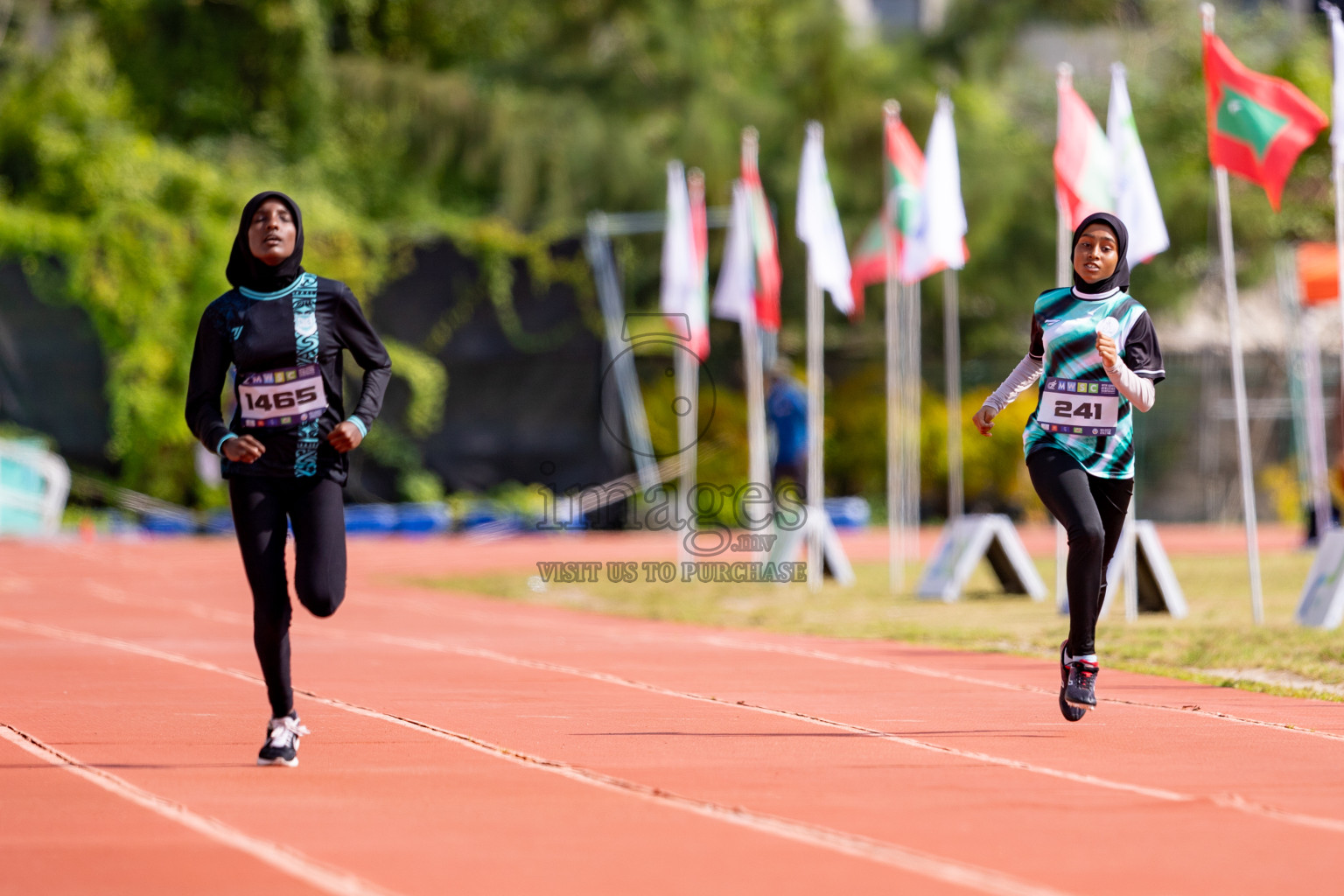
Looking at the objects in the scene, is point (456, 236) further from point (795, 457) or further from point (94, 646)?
point (94, 646)

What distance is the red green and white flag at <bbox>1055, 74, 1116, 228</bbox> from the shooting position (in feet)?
42.7

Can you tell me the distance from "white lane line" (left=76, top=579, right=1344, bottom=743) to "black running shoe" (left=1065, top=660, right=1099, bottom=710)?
0.68m

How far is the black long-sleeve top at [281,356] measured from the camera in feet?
20.9

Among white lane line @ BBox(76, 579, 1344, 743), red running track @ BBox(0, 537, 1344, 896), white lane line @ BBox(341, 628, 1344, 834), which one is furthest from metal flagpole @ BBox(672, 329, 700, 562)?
red running track @ BBox(0, 537, 1344, 896)

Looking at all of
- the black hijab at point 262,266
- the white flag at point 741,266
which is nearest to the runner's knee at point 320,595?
→ the black hijab at point 262,266

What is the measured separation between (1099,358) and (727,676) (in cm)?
287

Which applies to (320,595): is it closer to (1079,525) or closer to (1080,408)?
(1079,525)

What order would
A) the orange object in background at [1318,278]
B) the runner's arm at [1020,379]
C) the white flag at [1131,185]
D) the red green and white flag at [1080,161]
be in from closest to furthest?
the runner's arm at [1020,379]
the white flag at [1131,185]
the red green and white flag at [1080,161]
the orange object in background at [1318,278]

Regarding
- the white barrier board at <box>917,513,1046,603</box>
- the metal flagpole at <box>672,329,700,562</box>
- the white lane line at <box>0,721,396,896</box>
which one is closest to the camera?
the white lane line at <box>0,721,396,896</box>

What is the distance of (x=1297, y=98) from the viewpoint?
1211 cm

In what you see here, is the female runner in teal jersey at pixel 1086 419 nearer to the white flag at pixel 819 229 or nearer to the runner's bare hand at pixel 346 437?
the runner's bare hand at pixel 346 437

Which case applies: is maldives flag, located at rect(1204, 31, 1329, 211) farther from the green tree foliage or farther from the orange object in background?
the green tree foliage

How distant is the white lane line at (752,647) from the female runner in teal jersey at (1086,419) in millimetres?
749

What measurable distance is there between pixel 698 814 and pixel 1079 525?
2.59m
